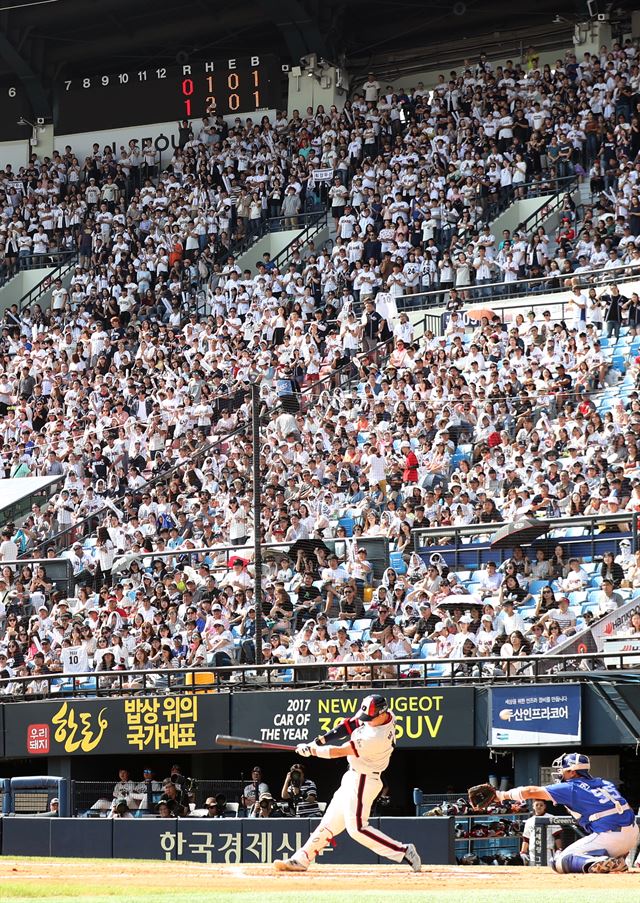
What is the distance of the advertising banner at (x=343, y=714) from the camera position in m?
20.1

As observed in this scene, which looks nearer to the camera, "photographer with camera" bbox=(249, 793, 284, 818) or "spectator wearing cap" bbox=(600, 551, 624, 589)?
"photographer with camera" bbox=(249, 793, 284, 818)

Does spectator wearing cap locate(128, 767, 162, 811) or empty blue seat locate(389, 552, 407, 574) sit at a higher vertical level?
empty blue seat locate(389, 552, 407, 574)

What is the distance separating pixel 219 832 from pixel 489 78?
22.9 metres

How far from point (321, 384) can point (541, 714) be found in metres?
10.7

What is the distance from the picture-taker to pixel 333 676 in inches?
834

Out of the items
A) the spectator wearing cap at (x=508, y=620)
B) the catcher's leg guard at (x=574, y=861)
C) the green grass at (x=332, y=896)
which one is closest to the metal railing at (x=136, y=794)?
the spectator wearing cap at (x=508, y=620)

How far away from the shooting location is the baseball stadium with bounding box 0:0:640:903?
17.3 m

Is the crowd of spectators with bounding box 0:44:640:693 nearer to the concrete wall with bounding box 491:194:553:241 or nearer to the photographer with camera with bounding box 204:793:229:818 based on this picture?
the concrete wall with bounding box 491:194:553:241

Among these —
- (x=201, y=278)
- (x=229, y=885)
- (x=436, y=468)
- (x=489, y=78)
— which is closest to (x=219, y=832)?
(x=229, y=885)

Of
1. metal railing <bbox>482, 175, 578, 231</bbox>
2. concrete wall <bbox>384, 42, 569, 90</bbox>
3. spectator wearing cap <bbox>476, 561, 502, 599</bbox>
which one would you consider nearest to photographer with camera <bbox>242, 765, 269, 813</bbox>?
spectator wearing cap <bbox>476, 561, 502, 599</bbox>

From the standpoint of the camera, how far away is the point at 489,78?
36.0 m

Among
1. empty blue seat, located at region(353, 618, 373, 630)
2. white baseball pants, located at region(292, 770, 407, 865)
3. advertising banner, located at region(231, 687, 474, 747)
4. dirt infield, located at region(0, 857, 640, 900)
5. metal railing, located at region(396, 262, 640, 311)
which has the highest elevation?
metal railing, located at region(396, 262, 640, 311)

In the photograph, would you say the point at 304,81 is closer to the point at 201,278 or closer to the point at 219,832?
the point at 201,278

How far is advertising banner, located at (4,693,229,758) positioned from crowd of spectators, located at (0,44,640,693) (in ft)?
2.90
